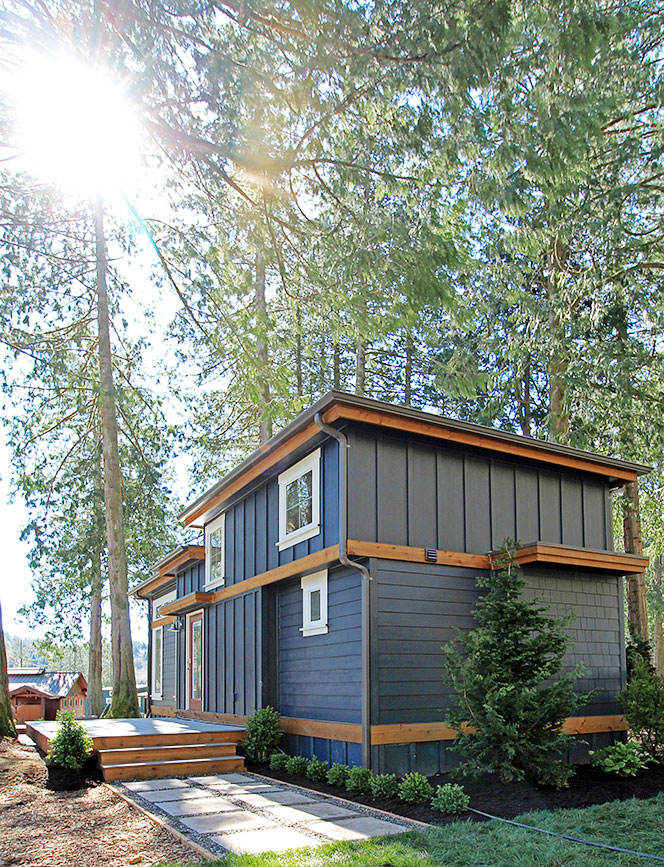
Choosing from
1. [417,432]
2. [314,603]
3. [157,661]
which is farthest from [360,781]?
[157,661]

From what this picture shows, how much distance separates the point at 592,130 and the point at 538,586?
4.87 metres

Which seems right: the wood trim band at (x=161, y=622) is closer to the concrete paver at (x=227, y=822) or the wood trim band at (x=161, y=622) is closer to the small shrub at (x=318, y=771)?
the small shrub at (x=318, y=771)

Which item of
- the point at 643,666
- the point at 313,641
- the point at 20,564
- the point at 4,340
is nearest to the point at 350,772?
the point at 313,641

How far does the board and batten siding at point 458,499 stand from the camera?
316 inches

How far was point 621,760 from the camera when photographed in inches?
298

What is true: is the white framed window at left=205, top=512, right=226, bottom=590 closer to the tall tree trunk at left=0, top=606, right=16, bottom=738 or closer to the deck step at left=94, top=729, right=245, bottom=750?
the deck step at left=94, top=729, right=245, bottom=750

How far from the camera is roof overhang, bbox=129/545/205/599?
13.6 metres

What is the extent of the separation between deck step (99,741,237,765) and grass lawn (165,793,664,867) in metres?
4.07

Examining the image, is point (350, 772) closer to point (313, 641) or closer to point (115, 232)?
point (313, 641)

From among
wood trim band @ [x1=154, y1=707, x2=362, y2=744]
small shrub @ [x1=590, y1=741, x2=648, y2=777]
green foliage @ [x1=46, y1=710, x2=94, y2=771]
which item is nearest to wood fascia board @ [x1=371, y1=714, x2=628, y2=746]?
wood trim band @ [x1=154, y1=707, x2=362, y2=744]

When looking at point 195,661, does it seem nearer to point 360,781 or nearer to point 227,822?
point 360,781

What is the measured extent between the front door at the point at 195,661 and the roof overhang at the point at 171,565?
1078mm

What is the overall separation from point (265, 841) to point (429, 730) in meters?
2.95

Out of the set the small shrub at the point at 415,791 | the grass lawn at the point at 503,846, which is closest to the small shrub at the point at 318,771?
the small shrub at the point at 415,791
